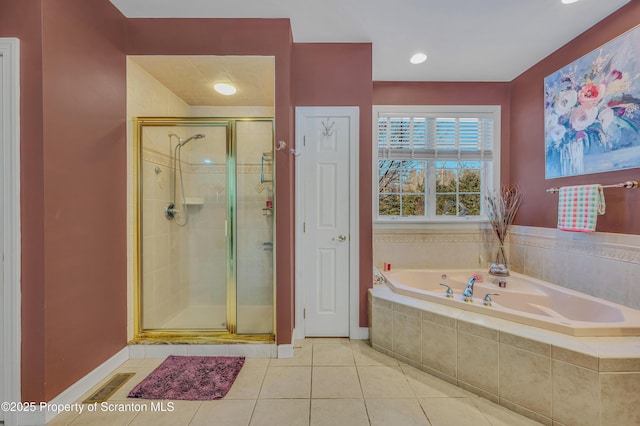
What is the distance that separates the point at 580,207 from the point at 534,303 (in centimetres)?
88

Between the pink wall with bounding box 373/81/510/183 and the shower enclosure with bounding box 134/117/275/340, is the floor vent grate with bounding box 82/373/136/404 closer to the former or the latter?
A: the shower enclosure with bounding box 134/117/275/340

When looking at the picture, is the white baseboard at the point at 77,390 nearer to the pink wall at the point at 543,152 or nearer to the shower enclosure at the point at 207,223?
the shower enclosure at the point at 207,223

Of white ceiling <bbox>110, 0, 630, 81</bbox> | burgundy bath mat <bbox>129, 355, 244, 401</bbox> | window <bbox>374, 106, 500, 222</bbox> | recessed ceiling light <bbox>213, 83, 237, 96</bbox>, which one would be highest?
white ceiling <bbox>110, 0, 630, 81</bbox>

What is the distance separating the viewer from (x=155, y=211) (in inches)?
91.0

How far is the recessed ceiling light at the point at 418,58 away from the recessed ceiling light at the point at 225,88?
173 centimetres

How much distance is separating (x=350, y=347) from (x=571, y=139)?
8.35 feet

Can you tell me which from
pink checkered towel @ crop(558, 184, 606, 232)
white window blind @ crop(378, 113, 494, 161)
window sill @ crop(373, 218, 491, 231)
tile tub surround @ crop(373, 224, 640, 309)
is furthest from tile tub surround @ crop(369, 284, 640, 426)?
white window blind @ crop(378, 113, 494, 161)

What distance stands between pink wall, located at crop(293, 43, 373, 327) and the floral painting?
1.68m

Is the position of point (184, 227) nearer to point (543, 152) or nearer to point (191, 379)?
point (191, 379)

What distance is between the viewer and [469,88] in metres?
2.92

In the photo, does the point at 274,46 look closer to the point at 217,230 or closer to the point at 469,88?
the point at 217,230

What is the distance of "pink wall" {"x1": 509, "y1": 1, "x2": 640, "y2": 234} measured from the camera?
1.83 metres

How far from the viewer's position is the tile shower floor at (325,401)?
1.42 m

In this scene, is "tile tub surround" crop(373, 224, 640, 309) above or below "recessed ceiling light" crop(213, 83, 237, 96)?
below
